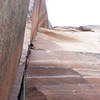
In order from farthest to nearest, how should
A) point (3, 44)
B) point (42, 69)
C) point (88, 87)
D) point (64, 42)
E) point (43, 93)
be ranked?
point (64, 42)
point (42, 69)
point (88, 87)
point (43, 93)
point (3, 44)

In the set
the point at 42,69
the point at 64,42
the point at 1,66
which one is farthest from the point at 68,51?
the point at 1,66

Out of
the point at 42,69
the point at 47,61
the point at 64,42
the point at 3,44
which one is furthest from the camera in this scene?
the point at 64,42

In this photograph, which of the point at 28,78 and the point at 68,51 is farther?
the point at 68,51

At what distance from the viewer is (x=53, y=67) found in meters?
1.68

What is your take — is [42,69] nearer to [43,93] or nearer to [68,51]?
[43,93]

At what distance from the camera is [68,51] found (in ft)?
6.39

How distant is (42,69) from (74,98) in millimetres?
339

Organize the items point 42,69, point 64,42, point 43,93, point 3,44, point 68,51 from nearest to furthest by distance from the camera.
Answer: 1. point 3,44
2. point 43,93
3. point 42,69
4. point 68,51
5. point 64,42

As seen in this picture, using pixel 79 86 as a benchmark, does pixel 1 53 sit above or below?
above

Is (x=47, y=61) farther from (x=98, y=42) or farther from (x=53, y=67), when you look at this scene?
(x=98, y=42)

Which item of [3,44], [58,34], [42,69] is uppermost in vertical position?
[3,44]

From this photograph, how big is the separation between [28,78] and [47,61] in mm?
288

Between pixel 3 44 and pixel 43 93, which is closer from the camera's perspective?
pixel 3 44

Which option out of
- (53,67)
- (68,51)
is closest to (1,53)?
(53,67)
